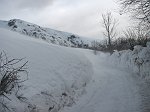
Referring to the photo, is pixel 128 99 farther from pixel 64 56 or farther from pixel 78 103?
pixel 64 56

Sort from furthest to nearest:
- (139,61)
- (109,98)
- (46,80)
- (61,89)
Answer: (139,61) < (109,98) < (61,89) < (46,80)

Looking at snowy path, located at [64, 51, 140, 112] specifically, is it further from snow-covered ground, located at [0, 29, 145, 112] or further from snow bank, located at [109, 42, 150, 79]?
snow bank, located at [109, 42, 150, 79]

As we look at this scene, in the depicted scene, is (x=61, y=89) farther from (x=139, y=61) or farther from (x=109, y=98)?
(x=139, y=61)

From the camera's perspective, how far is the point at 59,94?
35.1ft

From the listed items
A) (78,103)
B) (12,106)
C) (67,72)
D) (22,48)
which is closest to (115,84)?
(67,72)

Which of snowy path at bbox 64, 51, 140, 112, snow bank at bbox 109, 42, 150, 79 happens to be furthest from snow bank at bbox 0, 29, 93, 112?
snow bank at bbox 109, 42, 150, 79

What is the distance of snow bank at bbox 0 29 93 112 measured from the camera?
877 centimetres

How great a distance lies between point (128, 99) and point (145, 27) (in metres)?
9.64

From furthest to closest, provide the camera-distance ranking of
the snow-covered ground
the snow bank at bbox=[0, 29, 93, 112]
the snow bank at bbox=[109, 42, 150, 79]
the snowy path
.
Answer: the snow bank at bbox=[109, 42, 150, 79]
the snowy path
the snow-covered ground
the snow bank at bbox=[0, 29, 93, 112]

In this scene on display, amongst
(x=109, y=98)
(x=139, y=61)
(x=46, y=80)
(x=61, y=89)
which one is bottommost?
(x=109, y=98)

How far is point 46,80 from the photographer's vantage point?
10.7m

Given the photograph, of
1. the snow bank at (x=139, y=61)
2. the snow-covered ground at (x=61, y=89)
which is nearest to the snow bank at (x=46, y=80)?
the snow-covered ground at (x=61, y=89)

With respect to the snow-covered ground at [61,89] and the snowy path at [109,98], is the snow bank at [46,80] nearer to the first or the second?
the snow-covered ground at [61,89]

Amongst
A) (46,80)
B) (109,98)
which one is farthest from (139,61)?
(46,80)
